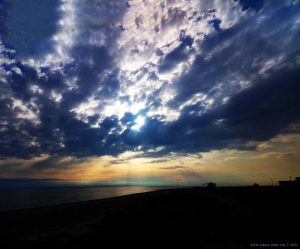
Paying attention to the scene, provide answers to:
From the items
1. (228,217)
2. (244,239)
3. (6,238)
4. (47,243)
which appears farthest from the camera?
(228,217)

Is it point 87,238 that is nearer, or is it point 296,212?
point 87,238

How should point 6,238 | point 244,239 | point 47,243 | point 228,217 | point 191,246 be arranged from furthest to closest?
point 228,217
point 6,238
point 47,243
point 244,239
point 191,246

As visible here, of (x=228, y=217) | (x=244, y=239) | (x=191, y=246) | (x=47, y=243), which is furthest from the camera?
(x=228, y=217)

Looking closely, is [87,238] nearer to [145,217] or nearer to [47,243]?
[47,243]

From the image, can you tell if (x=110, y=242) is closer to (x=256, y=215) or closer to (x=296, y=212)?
(x=256, y=215)

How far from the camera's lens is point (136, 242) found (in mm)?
17078

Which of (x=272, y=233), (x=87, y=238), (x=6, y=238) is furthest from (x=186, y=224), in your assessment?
(x=6, y=238)

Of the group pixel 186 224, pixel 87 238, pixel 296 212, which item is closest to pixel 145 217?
pixel 186 224

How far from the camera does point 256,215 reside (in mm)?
24547

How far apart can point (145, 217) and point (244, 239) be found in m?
11.9

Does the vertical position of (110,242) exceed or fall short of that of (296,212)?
it falls short

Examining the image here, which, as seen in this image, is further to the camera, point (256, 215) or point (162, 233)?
point (256, 215)

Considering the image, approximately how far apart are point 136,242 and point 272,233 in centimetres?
1104

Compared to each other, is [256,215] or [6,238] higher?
[256,215]
